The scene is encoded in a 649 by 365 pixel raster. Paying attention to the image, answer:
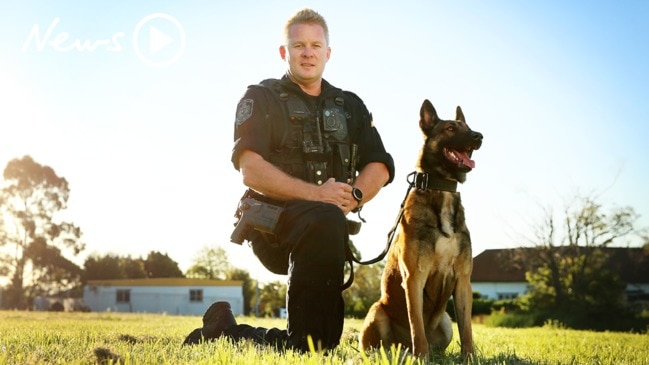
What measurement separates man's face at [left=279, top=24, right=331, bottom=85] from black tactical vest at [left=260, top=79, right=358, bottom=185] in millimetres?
203

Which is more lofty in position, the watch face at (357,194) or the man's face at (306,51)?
the man's face at (306,51)

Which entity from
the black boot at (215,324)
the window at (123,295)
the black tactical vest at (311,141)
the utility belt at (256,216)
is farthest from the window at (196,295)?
the black tactical vest at (311,141)

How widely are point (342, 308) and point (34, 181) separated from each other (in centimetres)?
4968

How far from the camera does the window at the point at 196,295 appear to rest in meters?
Answer: 53.8

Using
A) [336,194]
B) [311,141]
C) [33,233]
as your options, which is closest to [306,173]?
[311,141]

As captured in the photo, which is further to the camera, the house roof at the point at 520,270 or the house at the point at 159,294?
the house roof at the point at 520,270

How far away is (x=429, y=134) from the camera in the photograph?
5746 mm

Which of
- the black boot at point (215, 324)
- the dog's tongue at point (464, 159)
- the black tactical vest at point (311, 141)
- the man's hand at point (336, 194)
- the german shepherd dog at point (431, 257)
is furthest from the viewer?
the black boot at point (215, 324)

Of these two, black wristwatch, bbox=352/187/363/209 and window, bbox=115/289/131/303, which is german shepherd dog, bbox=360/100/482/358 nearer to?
black wristwatch, bbox=352/187/363/209

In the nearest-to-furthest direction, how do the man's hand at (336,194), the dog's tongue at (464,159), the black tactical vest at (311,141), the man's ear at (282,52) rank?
the man's hand at (336,194)
the black tactical vest at (311,141)
the man's ear at (282,52)
the dog's tongue at (464,159)

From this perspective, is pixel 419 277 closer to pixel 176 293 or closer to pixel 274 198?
pixel 274 198

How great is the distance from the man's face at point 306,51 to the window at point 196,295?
51.0 metres

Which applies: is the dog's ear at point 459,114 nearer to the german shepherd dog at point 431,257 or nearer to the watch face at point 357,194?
the german shepherd dog at point 431,257

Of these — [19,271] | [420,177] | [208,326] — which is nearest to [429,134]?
[420,177]
